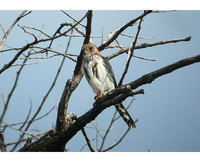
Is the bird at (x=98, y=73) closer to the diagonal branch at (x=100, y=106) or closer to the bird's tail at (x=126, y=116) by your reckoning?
the bird's tail at (x=126, y=116)

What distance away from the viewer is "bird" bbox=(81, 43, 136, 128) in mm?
2477

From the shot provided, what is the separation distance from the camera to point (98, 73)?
8.21 feet

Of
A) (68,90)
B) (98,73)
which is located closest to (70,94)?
(68,90)

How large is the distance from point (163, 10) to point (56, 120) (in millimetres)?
A: 1482

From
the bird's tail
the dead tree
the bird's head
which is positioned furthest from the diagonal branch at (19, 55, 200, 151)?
the bird's head

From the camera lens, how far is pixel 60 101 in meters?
2.22

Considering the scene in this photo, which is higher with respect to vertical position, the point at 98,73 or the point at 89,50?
the point at 89,50

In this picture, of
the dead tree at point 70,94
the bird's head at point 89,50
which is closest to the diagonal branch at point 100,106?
the dead tree at point 70,94

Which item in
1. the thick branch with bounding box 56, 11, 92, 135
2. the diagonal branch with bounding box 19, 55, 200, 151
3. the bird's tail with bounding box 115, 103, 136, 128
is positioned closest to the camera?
the diagonal branch with bounding box 19, 55, 200, 151

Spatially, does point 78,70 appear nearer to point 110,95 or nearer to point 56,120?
point 56,120

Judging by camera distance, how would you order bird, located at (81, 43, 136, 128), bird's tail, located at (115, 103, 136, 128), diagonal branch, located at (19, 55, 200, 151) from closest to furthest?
diagonal branch, located at (19, 55, 200, 151) < bird's tail, located at (115, 103, 136, 128) < bird, located at (81, 43, 136, 128)

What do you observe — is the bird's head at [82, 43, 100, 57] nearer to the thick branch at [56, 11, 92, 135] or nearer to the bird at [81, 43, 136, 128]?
the bird at [81, 43, 136, 128]

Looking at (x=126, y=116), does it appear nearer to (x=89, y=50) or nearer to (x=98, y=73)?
(x=98, y=73)
